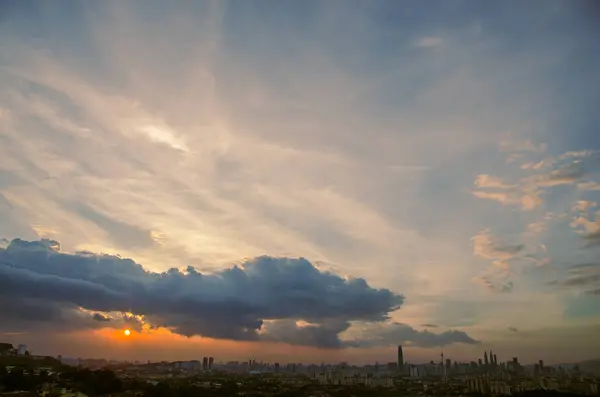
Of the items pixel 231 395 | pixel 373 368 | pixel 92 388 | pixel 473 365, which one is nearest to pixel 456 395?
pixel 231 395

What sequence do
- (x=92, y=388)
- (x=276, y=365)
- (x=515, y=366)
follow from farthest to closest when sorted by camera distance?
(x=276, y=365)
(x=515, y=366)
(x=92, y=388)

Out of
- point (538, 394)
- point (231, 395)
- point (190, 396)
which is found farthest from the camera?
point (538, 394)

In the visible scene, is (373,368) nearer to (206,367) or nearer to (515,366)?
(515,366)

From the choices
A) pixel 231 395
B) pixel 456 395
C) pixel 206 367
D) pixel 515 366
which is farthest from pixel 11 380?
pixel 515 366

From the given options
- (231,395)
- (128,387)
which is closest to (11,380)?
(128,387)

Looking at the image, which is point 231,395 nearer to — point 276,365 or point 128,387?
point 128,387

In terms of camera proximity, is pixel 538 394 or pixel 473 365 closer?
pixel 538 394

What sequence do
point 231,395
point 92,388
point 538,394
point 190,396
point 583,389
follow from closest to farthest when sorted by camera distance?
point 92,388 → point 190,396 → point 231,395 → point 538,394 → point 583,389

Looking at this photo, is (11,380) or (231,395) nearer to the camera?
(11,380)

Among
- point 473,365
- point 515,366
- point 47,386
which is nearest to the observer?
point 47,386
